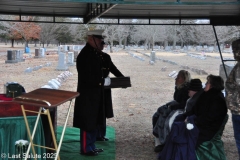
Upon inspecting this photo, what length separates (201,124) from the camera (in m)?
4.21

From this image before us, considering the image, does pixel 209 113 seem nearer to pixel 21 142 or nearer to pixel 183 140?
pixel 183 140

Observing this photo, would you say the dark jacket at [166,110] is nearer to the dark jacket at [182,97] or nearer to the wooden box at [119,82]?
the dark jacket at [182,97]

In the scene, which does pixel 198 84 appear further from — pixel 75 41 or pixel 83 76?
pixel 75 41

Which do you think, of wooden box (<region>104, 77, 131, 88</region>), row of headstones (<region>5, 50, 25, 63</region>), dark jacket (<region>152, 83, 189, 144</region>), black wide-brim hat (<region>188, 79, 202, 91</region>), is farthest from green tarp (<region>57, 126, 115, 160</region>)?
row of headstones (<region>5, 50, 25, 63</region>)

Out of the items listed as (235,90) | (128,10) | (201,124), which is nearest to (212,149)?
(201,124)

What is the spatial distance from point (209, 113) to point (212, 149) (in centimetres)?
51

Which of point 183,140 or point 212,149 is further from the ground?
point 183,140

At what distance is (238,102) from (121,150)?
2.35 meters

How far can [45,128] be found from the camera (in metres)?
3.88

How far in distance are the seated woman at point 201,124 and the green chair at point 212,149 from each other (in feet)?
0.19

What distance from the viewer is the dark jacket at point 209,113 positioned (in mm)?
4133

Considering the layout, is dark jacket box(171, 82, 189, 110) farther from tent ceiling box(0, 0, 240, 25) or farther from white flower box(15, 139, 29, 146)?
white flower box(15, 139, 29, 146)

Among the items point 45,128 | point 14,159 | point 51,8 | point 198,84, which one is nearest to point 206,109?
point 198,84

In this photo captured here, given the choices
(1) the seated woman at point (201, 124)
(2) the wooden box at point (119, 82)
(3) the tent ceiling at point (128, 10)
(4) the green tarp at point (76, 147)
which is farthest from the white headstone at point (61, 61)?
(1) the seated woman at point (201, 124)
